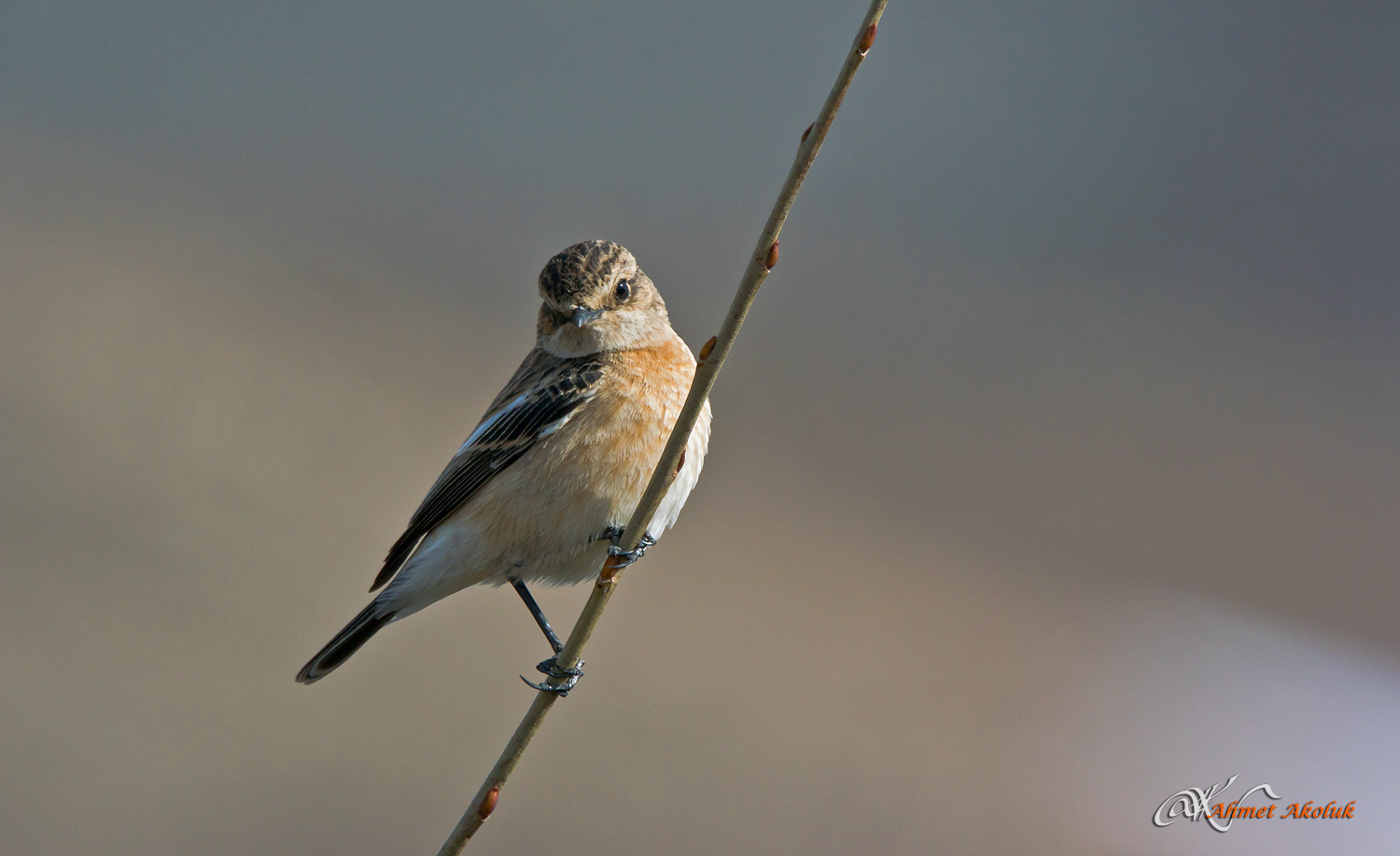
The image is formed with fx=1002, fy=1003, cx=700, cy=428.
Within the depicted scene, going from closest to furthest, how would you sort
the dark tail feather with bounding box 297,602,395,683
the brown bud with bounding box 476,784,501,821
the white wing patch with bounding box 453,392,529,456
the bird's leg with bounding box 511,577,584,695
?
the brown bud with bounding box 476,784,501,821, the bird's leg with bounding box 511,577,584,695, the dark tail feather with bounding box 297,602,395,683, the white wing patch with bounding box 453,392,529,456

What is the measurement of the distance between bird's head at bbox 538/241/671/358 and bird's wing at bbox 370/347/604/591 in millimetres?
67

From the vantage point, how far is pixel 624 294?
9.89 ft

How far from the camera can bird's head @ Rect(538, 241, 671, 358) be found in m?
2.90

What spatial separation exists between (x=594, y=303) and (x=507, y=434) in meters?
0.46

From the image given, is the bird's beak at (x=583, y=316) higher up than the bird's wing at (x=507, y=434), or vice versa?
the bird's beak at (x=583, y=316)

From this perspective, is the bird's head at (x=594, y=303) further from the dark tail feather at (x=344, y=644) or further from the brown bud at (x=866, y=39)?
the brown bud at (x=866, y=39)

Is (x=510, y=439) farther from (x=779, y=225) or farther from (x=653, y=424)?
(x=779, y=225)

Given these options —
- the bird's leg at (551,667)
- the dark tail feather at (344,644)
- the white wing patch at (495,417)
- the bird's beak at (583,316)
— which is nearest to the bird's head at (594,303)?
the bird's beak at (583,316)

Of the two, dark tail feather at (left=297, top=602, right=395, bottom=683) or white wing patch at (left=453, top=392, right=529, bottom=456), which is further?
white wing patch at (left=453, top=392, right=529, bottom=456)

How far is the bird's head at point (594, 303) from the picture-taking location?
290 centimetres

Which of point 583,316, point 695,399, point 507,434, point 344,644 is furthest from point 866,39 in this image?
point 344,644

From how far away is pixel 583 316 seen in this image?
2.86 m

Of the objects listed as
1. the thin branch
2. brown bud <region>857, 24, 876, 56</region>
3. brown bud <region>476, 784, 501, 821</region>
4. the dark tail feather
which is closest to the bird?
the dark tail feather

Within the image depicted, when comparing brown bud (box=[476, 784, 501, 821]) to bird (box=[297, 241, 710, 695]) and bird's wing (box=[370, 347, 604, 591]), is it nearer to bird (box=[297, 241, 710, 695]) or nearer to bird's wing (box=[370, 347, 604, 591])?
bird (box=[297, 241, 710, 695])
